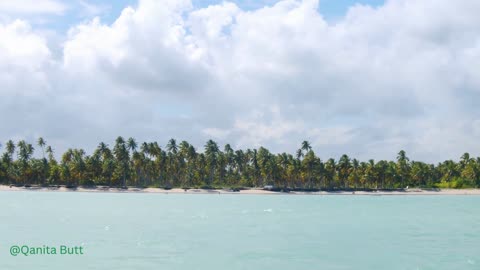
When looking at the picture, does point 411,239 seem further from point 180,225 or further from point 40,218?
point 40,218

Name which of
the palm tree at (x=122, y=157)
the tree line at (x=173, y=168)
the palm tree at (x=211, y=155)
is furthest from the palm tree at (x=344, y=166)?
the palm tree at (x=122, y=157)

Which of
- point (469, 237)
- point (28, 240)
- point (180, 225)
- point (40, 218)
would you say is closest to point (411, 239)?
point (469, 237)

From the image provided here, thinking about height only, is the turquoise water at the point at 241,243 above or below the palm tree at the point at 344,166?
below

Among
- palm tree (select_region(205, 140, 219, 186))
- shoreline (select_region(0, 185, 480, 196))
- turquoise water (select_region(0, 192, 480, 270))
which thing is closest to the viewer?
turquoise water (select_region(0, 192, 480, 270))

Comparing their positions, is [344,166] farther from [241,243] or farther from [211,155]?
[241,243]

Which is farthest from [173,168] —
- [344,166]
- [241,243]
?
[241,243]

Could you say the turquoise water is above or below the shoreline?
below

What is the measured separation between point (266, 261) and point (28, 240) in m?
21.0

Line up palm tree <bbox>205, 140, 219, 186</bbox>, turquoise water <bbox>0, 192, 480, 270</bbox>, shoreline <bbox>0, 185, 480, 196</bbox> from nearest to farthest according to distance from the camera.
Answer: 1. turquoise water <bbox>0, 192, 480, 270</bbox>
2. shoreline <bbox>0, 185, 480, 196</bbox>
3. palm tree <bbox>205, 140, 219, 186</bbox>

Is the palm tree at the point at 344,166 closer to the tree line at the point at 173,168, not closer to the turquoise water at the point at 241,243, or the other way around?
the tree line at the point at 173,168

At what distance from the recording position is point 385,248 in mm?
41125

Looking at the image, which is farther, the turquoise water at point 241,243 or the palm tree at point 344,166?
the palm tree at point 344,166

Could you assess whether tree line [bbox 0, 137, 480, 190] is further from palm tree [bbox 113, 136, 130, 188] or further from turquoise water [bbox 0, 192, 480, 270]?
turquoise water [bbox 0, 192, 480, 270]

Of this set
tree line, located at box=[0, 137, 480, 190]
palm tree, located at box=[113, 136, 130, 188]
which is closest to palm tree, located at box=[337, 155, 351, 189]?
tree line, located at box=[0, 137, 480, 190]
